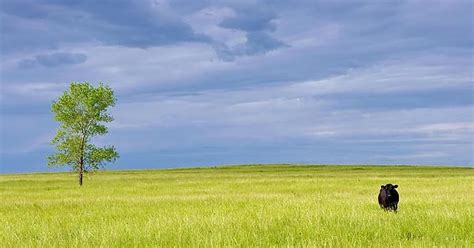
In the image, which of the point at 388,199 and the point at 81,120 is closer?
the point at 388,199

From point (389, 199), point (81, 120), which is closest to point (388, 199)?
point (389, 199)

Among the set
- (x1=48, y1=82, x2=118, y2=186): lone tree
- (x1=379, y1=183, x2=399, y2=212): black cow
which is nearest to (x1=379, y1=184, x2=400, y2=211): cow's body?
(x1=379, y1=183, x2=399, y2=212): black cow

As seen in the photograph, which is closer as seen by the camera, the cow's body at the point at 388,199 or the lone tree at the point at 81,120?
the cow's body at the point at 388,199

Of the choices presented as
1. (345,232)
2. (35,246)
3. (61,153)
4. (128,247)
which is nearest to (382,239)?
(345,232)

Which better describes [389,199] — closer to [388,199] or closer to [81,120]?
[388,199]

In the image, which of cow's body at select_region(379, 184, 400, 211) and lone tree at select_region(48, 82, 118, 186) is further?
lone tree at select_region(48, 82, 118, 186)

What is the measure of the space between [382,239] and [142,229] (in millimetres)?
5077

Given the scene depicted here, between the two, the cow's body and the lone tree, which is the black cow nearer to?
the cow's body

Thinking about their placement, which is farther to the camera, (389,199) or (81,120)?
(81,120)

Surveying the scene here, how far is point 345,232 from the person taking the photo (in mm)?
10625

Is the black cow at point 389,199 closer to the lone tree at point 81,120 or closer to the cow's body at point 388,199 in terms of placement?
the cow's body at point 388,199

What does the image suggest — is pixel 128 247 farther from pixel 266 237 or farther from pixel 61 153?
pixel 61 153

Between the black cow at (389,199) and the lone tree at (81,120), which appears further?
the lone tree at (81,120)

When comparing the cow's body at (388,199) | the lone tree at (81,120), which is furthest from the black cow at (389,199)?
the lone tree at (81,120)
